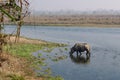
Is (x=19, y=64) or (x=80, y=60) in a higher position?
(x=19, y=64)

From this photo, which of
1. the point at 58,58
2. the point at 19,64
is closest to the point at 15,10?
the point at 19,64

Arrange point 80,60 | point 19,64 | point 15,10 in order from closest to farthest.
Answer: point 15,10 → point 19,64 → point 80,60

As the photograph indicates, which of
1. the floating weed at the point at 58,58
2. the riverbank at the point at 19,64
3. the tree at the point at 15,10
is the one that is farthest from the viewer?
the floating weed at the point at 58,58

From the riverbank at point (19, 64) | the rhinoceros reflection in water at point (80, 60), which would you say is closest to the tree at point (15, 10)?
the riverbank at point (19, 64)

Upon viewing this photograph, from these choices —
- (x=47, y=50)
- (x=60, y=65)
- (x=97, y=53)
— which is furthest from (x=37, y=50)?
(x=60, y=65)

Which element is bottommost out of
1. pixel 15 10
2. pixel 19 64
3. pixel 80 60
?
pixel 80 60

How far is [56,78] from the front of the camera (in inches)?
642

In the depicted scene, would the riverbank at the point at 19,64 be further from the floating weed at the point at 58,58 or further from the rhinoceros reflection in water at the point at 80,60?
the rhinoceros reflection in water at the point at 80,60

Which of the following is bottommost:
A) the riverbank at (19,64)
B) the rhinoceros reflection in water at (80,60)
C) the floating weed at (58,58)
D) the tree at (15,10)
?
the rhinoceros reflection in water at (80,60)

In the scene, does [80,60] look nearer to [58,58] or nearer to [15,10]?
[58,58]

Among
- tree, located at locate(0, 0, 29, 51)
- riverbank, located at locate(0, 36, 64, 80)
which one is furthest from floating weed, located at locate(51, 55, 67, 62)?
tree, located at locate(0, 0, 29, 51)

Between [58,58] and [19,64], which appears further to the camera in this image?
[58,58]

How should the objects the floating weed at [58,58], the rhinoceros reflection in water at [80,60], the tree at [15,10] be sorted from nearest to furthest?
the tree at [15,10]
the rhinoceros reflection in water at [80,60]
the floating weed at [58,58]

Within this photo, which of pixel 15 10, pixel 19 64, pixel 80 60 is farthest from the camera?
pixel 80 60
